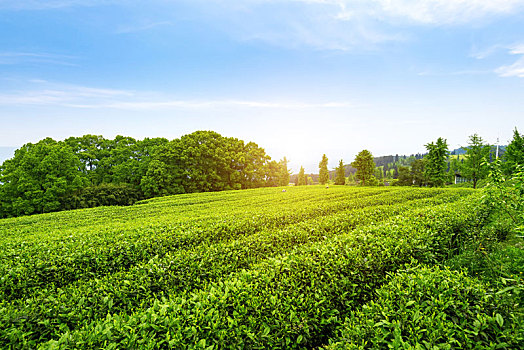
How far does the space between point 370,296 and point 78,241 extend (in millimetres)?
7962

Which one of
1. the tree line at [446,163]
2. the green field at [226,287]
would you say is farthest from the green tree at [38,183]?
the tree line at [446,163]

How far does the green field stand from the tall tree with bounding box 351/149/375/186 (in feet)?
122

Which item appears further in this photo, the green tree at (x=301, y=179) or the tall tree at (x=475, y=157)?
the green tree at (x=301, y=179)

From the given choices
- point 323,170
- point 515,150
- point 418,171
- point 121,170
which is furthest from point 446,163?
point 121,170

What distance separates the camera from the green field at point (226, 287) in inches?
105

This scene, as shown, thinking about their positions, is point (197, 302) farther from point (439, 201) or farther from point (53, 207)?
point (53, 207)

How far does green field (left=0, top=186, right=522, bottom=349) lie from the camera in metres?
2.68

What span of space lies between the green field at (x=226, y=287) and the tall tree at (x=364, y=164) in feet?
122

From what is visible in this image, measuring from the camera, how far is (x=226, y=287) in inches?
133

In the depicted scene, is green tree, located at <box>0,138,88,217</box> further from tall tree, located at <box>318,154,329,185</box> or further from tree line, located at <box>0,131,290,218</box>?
tall tree, located at <box>318,154,329,185</box>

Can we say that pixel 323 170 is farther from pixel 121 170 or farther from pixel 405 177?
pixel 121 170

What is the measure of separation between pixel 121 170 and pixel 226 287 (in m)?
36.6

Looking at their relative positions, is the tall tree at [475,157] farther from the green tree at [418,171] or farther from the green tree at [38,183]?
the green tree at [38,183]

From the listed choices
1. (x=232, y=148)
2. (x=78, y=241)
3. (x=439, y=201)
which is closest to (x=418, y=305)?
(x=78, y=241)
